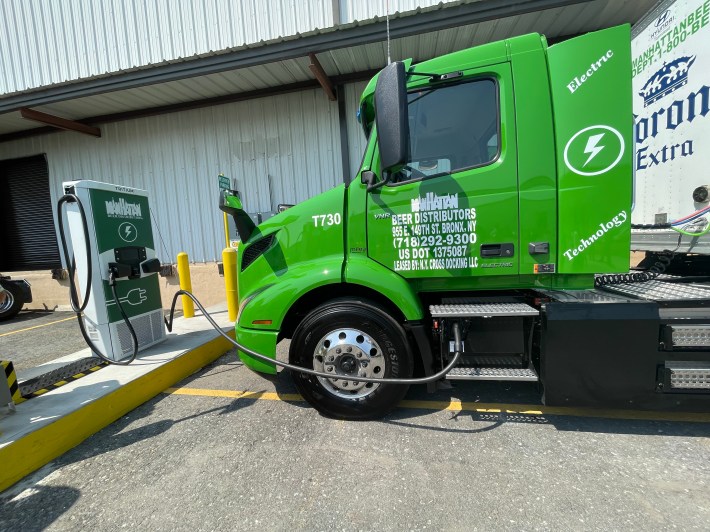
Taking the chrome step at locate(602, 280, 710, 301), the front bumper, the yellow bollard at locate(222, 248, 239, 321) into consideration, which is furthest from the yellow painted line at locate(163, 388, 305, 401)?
the chrome step at locate(602, 280, 710, 301)

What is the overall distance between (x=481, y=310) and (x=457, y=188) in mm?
934

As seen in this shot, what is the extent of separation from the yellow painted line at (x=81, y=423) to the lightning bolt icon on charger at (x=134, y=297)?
0.85 meters

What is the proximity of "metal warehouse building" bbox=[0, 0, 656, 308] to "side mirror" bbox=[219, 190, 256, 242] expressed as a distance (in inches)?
157

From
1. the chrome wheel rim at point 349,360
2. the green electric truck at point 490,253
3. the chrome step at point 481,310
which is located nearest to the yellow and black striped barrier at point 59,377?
the green electric truck at point 490,253

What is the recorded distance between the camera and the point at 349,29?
17.6 ft

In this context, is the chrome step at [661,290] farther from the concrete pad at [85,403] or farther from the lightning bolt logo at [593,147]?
the concrete pad at [85,403]

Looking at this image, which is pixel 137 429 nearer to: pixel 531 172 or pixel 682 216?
pixel 531 172

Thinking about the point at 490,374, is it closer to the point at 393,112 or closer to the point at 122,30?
the point at 393,112

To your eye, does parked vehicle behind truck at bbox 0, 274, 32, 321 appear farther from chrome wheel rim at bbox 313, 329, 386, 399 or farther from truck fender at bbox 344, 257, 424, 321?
truck fender at bbox 344, 257, 424, 321

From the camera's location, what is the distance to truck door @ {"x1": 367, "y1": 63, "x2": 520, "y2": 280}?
2.43 metres

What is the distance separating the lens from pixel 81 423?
8.54ft

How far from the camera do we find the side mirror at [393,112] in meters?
2.10

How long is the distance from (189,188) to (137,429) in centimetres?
634

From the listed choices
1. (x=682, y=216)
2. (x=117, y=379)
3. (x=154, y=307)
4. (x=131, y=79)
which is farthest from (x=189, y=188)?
(x=682, y=216)
